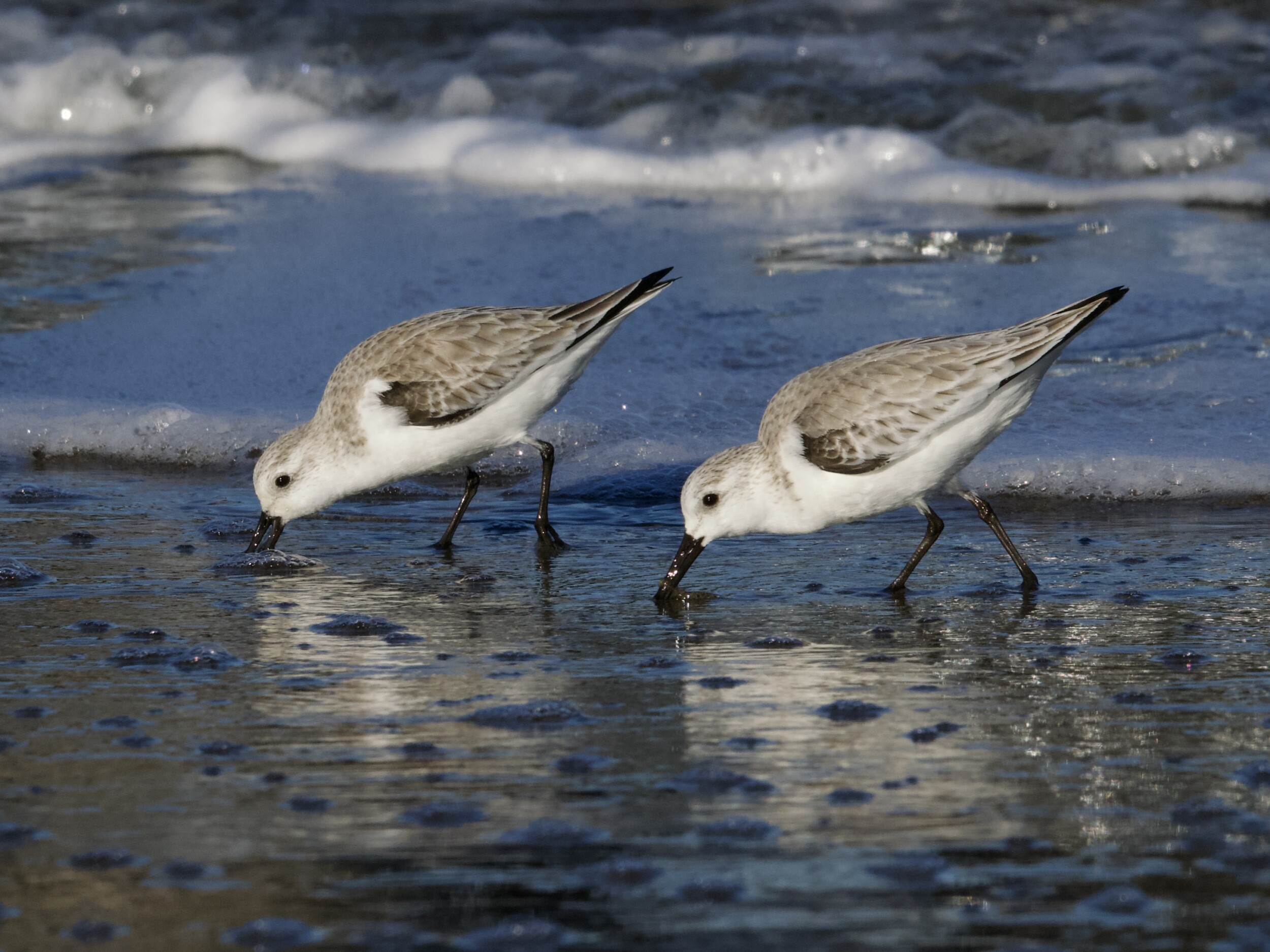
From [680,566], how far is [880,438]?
0.86 m

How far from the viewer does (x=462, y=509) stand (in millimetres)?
6844

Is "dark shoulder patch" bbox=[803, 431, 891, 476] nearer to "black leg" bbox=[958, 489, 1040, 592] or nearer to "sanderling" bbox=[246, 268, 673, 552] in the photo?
"black leg" bbox=[958, 489, 1040, 592]

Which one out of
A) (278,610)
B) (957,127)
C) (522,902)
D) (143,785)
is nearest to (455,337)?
(278,610)

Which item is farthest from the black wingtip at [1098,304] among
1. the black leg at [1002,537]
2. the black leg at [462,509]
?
the black leg at [462,509]

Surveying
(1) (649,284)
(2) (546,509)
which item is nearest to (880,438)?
(1) (649,284)

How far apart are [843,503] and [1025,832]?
8.05ft

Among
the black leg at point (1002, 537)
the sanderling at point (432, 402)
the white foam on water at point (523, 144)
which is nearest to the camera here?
the black leg at point (1002, 537)

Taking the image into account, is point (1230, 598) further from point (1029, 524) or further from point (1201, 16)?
point (1201, 16)

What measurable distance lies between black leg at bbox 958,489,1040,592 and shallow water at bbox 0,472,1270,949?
0.40 ft

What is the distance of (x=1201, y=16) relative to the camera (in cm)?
1716

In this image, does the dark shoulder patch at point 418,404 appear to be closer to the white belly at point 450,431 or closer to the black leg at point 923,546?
the white belly at point 450,431

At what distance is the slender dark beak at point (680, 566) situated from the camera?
5.82 m

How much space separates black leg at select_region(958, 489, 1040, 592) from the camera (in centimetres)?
587

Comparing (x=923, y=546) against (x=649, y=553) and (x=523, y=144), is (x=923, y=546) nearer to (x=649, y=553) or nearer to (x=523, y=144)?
(x=649, y=553)
